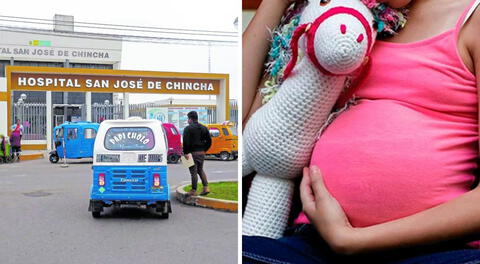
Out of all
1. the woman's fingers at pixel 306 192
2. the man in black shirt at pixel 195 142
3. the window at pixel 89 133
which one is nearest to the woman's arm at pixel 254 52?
the woman's fingers at pixel 306 192

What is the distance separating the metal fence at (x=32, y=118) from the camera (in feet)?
10.2

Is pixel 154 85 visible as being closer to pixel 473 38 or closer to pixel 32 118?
pixel 32 118

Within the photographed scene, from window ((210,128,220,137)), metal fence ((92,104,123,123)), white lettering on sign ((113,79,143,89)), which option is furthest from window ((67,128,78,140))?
window ((210,128,220,137))

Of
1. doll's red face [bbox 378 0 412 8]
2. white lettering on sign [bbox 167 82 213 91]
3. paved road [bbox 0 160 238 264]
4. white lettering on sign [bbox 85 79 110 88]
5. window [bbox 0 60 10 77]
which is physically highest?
window [bbox 0 60 10 77]

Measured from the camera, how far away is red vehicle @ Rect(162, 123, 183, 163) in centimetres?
308

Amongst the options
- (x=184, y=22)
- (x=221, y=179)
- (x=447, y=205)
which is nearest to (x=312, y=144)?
(x=447, y=205)

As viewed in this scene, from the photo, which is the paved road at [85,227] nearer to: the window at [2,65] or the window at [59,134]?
the window at [59,134]

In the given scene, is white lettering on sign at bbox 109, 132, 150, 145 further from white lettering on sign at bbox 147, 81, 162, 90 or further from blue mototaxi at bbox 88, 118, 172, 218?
white lettering on sign at bbox 147, 81, 162, 90

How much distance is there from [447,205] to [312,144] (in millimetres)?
164

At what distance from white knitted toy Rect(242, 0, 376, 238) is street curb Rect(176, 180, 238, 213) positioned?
2440 millimetres

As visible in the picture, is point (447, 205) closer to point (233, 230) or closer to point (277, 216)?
point (277, 216)

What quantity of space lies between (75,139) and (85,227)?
518mm

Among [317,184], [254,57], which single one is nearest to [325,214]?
[317,184]

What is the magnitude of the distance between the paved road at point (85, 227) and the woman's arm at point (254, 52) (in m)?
2.20
